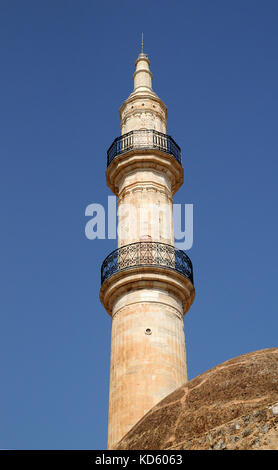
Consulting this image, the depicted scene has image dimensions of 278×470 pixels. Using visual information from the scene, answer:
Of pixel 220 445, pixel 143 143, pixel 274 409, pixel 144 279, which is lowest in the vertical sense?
pixel 220 445

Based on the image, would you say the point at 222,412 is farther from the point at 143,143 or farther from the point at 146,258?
the point at 143,143

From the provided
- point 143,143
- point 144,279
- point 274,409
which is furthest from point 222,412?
point 143,143

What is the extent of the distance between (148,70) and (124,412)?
15.7 metres

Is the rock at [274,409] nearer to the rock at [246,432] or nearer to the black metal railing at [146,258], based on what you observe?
the rock at [246,432]

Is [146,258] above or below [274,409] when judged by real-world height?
above

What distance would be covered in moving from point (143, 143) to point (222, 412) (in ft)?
59.2


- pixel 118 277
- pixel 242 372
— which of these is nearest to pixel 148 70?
pixel 118 277

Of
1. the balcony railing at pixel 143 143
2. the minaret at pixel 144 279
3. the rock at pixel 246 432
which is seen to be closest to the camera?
the rock at pixel 246 432

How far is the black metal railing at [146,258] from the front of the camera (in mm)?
19062

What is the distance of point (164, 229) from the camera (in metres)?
20.5

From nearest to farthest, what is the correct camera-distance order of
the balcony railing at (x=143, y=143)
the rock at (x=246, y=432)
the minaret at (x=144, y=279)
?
the rock at (x=246, y=432) < the minaret at (x=144, y=279) < the balcony railing at (x=143, y=143)

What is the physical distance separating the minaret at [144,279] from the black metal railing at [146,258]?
0.10 ft

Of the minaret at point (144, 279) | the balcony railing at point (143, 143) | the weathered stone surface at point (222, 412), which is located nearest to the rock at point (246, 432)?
the weathered stone surface at point (222, 412)

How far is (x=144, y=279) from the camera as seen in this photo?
1855cm
